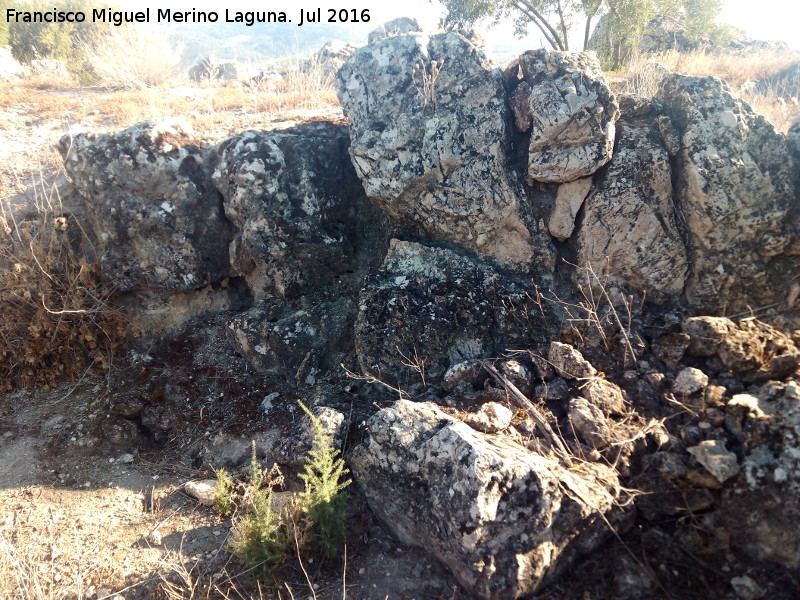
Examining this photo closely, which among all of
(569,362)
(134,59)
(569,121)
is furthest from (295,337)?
(134,59)

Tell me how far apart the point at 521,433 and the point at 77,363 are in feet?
12.1

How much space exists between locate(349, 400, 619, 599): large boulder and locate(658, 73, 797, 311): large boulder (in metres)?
1.90

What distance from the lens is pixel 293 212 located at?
4379 mm

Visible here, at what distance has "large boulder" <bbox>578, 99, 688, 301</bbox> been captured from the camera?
A: 12.3ft

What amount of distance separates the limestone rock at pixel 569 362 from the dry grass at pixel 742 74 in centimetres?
263

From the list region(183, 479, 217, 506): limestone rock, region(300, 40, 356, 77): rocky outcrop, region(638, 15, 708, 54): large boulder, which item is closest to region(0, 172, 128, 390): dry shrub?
region(183, 479, 217, 506): limestone rock

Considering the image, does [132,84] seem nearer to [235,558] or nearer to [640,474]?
[235,558]

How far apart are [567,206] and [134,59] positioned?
293 inches

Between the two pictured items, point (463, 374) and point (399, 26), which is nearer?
point (463, 374)

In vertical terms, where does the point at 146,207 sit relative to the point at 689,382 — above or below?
above

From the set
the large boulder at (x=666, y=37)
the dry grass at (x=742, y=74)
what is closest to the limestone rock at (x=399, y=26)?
A: the large boulder at (x=666, y=37)

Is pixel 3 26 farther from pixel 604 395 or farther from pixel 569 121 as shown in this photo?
pixel 604 395

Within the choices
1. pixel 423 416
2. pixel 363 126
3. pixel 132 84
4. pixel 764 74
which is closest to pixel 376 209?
pixel 363 126

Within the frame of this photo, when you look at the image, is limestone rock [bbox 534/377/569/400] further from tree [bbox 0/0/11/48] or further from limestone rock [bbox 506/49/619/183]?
tree [bbox 0/0/11/48]
